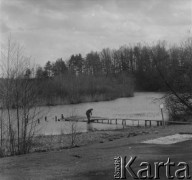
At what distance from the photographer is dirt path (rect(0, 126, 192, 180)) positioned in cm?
853

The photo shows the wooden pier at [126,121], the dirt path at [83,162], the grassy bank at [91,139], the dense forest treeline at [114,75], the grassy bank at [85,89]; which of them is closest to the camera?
the dirt path at [83,162]

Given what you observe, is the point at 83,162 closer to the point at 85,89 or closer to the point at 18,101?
the point at 18,101

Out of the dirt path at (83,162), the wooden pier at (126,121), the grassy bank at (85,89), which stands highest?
the grassy bank at (85,89)

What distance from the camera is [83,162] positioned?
1009 cm

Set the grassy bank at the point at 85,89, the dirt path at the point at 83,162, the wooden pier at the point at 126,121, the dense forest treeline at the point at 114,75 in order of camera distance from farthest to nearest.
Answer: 1. the grassy bank at the point at 85,89
2. the wooden pier at the point at 126,121
3. the dense forest treeline at the point at 114,75
4. the dirt path at the point at 83,162

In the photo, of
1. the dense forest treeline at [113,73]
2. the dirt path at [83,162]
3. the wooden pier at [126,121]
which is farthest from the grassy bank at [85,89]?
the dirt path at [83,162]

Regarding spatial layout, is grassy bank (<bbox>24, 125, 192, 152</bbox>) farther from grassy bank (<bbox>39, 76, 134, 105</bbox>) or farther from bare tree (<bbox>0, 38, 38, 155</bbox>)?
grassy bank (<bbox>39, 76, 134, 105</bbox>)

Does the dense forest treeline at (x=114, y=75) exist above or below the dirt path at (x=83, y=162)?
above

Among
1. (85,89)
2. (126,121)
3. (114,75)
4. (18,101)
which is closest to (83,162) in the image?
(18,101)

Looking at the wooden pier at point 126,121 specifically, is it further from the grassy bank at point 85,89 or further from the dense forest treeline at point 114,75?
Result: the grassy bank at point 85,89

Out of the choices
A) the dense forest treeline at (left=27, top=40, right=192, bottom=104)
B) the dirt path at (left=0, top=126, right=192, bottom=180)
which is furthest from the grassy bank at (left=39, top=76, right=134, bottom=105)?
the dirt path at (left=0, top=126, right=192, bottom=180)

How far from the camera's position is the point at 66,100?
6519 centimetres

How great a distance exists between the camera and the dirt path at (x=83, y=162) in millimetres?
8531

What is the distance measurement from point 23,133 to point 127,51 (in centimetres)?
10275
